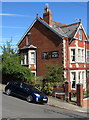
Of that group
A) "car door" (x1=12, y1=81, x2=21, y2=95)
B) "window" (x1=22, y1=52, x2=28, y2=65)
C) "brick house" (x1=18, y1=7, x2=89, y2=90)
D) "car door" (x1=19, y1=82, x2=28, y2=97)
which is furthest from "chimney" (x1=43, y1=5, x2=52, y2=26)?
"car door" (x1=19, y1=82, x2=28, y2=97)

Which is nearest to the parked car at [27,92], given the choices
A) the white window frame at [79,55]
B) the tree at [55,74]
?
the tree at [55,74]

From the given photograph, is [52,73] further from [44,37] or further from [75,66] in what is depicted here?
[44,37]

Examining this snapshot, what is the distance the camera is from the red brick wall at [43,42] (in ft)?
82.5

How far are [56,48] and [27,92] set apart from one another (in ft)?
31.9

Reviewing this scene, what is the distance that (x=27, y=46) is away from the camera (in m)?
28.5

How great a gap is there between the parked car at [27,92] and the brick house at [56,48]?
764cm

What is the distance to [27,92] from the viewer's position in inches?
675

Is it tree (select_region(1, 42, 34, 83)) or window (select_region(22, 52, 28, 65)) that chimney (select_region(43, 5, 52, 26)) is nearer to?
window (select_region(22, 52, 28, 65))

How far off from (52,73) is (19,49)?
984cm

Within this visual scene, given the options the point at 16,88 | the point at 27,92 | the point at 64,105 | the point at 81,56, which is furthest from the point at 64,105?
the point at 81,56

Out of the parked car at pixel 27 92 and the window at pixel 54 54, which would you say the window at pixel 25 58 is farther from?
the parked car at pixel 27 92

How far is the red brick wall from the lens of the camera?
25.2 m

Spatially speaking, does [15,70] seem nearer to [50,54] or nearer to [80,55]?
[50,54]

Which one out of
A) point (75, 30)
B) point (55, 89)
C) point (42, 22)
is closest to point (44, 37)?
point (42, 22)
